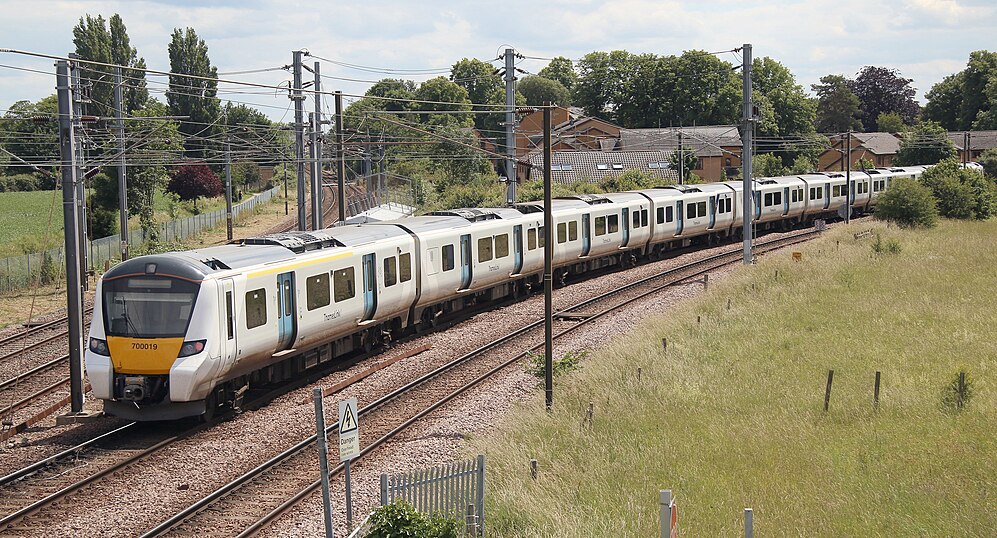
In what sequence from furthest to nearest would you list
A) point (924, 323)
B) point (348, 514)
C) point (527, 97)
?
point (527, 97) → point (924, 323) → point (348, 514)

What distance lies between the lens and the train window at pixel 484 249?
2534cm

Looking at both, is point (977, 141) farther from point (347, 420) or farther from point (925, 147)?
point (347, 420)

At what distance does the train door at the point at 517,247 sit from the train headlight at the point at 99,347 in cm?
1353

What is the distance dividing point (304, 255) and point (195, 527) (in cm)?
711

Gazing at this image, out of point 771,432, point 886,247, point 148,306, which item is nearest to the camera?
point 771,432

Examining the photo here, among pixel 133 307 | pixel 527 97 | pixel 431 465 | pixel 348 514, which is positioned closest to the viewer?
pixel 348 514

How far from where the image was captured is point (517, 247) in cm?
2745

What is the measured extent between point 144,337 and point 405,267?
762cm

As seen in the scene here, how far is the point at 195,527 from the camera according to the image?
11.8 m

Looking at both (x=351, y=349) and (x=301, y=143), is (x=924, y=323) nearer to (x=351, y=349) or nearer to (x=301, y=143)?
(x=351, y=349)

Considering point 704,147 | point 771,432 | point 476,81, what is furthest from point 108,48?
point 771,432

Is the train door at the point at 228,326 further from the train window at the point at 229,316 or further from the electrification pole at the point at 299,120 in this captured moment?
the electrification pole at the point at 299,120

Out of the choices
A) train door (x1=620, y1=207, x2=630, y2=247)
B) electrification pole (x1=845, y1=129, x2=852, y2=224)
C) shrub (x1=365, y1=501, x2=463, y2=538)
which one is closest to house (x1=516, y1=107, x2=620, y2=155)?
electrification pole (x1=845, y1=129, x2=852, y2=224)

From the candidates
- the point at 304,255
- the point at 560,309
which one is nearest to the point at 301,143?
the point at 560,309
